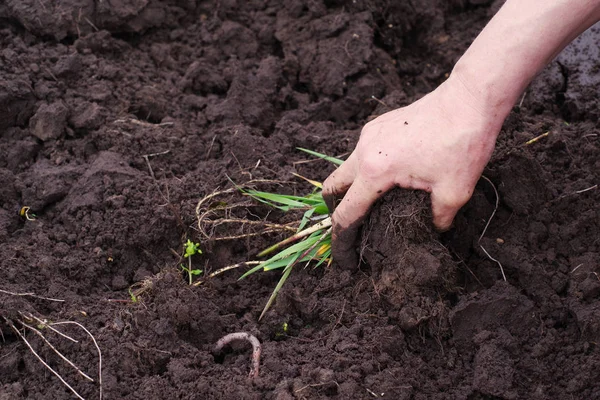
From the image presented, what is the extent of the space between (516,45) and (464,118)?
26 centimetres

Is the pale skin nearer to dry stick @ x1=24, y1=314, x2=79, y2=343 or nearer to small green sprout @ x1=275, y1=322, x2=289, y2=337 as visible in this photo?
small green sprout @ x1=275, y1=322, x2=289, y2=337

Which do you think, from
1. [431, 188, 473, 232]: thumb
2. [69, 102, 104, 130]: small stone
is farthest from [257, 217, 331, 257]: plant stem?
[69, 102, 104, 130]: small stone

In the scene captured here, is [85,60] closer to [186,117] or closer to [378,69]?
[186,117]

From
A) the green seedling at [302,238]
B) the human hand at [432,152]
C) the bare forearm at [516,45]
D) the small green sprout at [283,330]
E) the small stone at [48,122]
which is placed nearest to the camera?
the bare forearm at [516,45]

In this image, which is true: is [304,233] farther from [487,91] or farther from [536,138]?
[536,138]

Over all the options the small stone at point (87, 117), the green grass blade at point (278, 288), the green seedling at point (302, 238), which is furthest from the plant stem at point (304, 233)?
the small stone at point (87, 117)

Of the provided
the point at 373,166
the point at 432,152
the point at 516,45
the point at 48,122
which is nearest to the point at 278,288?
the point at 373,166

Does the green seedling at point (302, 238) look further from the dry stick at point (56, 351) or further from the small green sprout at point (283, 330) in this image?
the dry stick at point (56, 351)

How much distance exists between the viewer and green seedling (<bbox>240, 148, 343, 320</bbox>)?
253 centimetres

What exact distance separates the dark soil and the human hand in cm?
8

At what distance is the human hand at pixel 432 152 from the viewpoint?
2.12 m

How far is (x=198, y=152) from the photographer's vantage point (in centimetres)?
297

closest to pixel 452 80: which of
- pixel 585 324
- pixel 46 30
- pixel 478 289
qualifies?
pixel 478 289

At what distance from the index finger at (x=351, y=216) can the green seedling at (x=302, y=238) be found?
0.27ft
